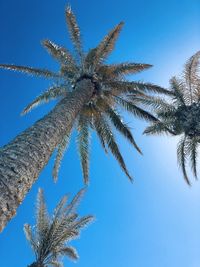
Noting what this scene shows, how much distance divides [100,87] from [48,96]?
3.16 m

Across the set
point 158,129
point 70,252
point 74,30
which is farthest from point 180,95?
point 70,252

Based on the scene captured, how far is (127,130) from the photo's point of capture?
1448 cm

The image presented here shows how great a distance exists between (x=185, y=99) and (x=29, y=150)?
12518 mm

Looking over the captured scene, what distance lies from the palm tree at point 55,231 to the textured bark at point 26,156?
10.8 m

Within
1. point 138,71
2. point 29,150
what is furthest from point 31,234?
point 29,150

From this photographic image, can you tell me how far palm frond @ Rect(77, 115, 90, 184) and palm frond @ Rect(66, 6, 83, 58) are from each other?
2.84 m

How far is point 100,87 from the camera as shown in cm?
1316

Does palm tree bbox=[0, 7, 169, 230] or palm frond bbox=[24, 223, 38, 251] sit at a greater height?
palm tree bbox=[0, 7, 169, 230]

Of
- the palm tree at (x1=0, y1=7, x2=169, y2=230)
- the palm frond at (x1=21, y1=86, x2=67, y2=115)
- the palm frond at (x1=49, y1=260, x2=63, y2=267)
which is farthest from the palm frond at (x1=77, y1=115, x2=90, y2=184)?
the palm frond at (x1=49, y1=260, x2=63, y2=267)

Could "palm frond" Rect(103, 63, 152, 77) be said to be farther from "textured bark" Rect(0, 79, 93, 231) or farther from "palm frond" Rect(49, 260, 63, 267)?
"palm frond" Rect(49, 260, 63, 267)

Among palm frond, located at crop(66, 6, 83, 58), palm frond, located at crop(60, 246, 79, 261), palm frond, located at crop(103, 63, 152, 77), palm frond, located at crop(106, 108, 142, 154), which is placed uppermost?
palm frond, located at crop(66, 6, 83, 58)

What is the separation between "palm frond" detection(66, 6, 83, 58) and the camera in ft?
47.3

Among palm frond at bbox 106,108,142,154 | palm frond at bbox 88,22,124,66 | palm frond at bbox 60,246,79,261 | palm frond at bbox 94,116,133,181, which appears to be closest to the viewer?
palm frond at bbox 88,22,124,66

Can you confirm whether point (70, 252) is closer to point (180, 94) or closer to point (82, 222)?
point (82, 222)
